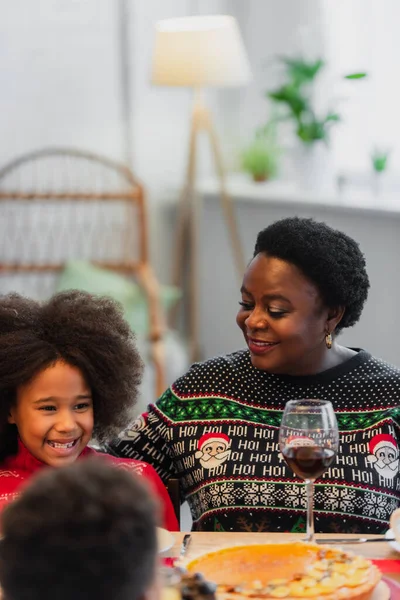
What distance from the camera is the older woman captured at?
1931 millimetres

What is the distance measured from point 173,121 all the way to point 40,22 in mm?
928

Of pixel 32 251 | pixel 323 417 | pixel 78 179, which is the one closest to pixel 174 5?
pixel 78 179

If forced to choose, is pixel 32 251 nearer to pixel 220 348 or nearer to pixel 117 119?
pixel 117 119

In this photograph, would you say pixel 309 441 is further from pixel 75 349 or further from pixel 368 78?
pixel 368 78

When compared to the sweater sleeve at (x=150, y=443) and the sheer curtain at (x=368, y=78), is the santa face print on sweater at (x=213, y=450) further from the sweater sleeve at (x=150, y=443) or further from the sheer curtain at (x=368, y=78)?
the sheer curtain at (x=368, y=78)

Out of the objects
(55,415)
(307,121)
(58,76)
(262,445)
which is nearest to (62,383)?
(55,415)

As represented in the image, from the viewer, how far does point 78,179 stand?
443 cm

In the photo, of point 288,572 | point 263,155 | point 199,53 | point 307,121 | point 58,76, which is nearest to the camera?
point 288,572

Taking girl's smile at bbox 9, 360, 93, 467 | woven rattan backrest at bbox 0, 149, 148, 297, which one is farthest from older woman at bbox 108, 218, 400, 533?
woven rattan backrest at bbox 0, 149, 148, 297

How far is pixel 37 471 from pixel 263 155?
2.99 m

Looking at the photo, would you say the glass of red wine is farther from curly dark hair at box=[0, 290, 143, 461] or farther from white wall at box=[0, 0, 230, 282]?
white wall at box=[0, 0, 230, 282]

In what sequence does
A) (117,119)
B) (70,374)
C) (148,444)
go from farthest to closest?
(117,119) → (148,444) → (70,374)

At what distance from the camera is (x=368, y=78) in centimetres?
439

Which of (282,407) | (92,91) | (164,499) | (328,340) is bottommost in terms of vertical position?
(164,499)
